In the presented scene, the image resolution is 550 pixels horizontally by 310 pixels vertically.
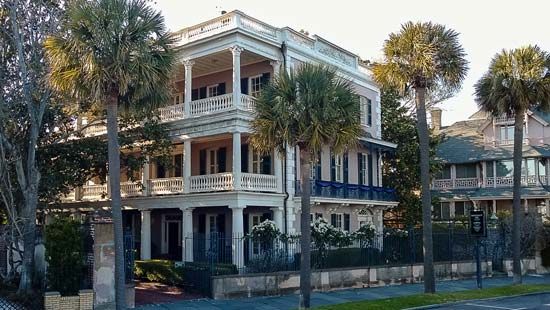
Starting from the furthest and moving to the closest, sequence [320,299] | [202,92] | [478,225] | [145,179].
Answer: [202,92] → [145,179] → [478,225] → [320,299]

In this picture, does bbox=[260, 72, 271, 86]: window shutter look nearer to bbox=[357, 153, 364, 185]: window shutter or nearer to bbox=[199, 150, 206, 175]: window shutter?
bbox=[199, 150, 206, 175]: window shutter

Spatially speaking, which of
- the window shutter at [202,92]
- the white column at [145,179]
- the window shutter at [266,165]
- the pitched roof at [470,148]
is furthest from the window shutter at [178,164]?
the pitched roof at [470,148]

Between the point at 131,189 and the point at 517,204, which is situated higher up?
the point at 131,189

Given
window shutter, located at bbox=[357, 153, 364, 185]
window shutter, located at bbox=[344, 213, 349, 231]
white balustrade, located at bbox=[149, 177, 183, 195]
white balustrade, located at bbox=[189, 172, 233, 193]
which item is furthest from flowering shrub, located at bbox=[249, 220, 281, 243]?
window shutter, located at bbox=[357, 153, 364, 185]

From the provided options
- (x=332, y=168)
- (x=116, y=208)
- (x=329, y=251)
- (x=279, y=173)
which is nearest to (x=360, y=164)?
(x=332, y=168)

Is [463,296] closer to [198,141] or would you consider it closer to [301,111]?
[301,111]

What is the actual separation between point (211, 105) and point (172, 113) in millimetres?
2603

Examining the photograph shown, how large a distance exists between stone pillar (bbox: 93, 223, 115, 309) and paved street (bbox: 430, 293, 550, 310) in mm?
10503

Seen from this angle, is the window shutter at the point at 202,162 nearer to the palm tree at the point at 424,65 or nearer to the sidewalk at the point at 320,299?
the sidewalk at the point at 320,299

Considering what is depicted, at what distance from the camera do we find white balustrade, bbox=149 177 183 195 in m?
28.6

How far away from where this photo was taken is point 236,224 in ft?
84.6

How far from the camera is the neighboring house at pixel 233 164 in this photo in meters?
26.7

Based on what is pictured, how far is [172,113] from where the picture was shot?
2944 cm

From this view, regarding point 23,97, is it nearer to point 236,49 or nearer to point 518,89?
point 236,49
